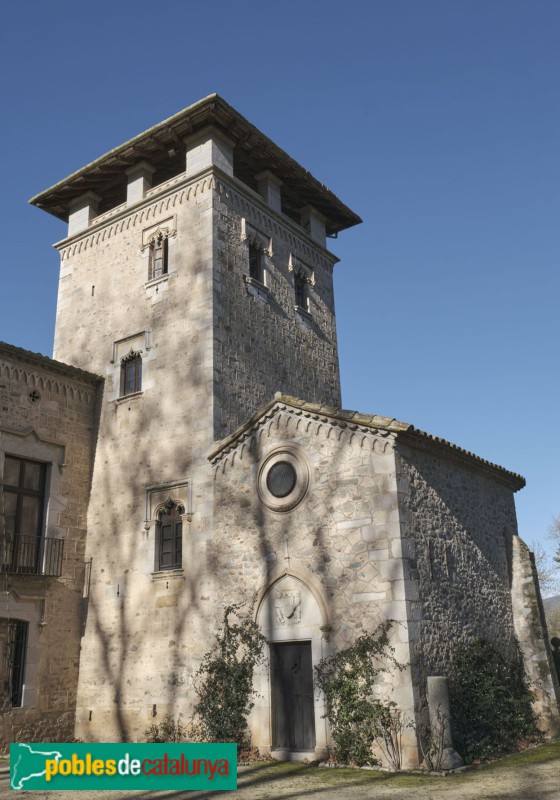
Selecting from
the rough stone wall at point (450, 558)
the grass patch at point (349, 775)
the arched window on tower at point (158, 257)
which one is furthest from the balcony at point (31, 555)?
the rough stone wall at point (450, 558)

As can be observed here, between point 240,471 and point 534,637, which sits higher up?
point 240,471

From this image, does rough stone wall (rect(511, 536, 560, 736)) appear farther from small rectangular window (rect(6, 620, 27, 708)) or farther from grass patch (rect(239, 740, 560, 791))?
small rectangular window (rect(6, 620, 27, 708))

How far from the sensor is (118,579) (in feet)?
49.2

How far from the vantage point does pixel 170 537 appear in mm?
14688

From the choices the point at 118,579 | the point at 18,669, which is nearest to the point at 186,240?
the point at 118,579

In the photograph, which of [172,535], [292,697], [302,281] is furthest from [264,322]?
[292,697]

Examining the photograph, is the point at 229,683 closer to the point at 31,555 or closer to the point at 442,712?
the point at 442,712

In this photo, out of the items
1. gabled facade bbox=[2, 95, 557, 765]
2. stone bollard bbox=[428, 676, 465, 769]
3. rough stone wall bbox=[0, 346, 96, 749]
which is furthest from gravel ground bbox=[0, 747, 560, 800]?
rough stone wall bbox=[0, 346, 96, 749]

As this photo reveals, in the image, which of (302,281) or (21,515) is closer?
(21,515)

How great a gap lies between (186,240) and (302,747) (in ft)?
35.1

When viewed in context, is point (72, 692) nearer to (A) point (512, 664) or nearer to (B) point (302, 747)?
(B) point (302, 747)

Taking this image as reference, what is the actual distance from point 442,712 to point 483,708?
4.89 ft

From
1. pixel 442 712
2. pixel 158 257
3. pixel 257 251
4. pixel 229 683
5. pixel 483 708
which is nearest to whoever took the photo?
pixel 442 712

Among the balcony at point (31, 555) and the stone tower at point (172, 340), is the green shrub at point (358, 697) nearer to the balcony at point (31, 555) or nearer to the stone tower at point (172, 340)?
the stone tower at point (172, 340)
